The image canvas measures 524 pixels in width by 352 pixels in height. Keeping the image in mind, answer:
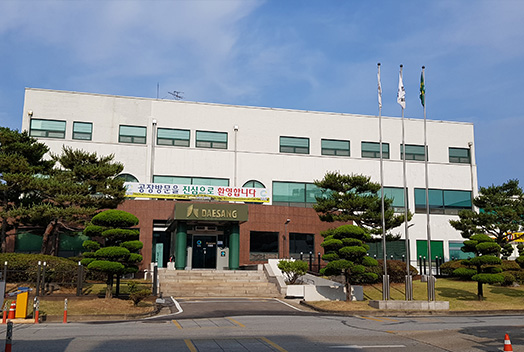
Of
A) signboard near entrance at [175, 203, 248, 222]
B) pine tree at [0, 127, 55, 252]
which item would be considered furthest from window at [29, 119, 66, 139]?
signboard near entrance at [175, 203, 248, 222]

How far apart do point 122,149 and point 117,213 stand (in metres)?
21.0

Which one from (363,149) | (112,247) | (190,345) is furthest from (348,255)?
(363,149)

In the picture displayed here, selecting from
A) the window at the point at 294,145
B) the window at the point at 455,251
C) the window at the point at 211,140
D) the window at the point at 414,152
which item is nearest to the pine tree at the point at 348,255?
the window at the point at 294,145

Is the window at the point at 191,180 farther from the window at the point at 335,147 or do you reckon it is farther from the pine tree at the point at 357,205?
the pine tree at the point at 357,205

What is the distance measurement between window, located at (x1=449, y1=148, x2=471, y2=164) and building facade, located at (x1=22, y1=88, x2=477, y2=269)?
0.11 m

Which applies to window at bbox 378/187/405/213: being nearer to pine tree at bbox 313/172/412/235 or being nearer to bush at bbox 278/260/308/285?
pine tree at bbox 313/172/412/235

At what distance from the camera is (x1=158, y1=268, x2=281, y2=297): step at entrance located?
95.1 feet

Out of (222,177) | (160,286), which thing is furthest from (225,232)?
(160,286)

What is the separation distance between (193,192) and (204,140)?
750 centimetres

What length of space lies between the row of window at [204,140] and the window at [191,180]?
Result: 9.81 ft

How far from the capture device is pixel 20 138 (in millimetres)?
30062

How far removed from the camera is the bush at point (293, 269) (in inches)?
1176

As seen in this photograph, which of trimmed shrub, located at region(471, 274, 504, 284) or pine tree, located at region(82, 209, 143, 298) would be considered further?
trimmed shrub, located at region(471, 274, 504, 284)

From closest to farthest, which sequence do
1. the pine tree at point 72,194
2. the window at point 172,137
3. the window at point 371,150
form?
the pine tree at point 72,194 < the window at point 172,137 < the window at point 371,150
